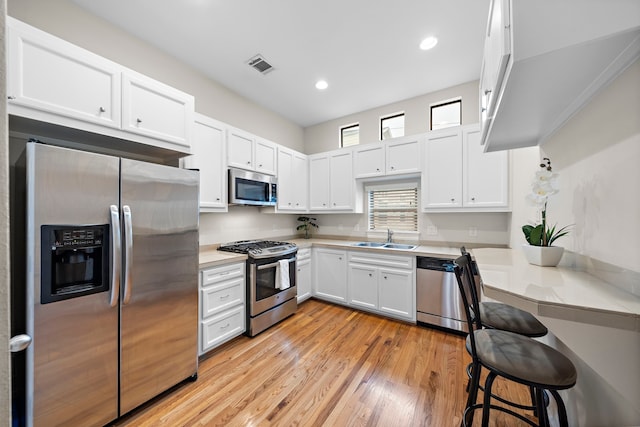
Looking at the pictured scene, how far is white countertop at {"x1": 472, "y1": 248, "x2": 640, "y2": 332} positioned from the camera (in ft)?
2.63

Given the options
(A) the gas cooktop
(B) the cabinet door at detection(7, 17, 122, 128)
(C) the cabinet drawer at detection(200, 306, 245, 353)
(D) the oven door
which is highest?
(B) the cabinet door at detection(7, 17, 122, 128)

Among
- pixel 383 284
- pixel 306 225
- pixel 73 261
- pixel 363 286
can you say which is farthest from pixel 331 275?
pixel 73 261

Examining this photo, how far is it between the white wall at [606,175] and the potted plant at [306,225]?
3.44 metres

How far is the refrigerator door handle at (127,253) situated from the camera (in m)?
1.56

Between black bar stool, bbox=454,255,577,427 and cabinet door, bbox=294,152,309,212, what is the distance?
294cm

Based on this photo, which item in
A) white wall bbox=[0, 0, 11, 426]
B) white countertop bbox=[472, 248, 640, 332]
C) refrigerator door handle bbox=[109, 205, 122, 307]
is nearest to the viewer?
white wall bbox=[0, 0, 11, 426]

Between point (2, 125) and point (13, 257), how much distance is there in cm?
A: 167

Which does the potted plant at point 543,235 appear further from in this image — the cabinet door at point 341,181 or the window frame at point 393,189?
the cabinet door at point 341,181

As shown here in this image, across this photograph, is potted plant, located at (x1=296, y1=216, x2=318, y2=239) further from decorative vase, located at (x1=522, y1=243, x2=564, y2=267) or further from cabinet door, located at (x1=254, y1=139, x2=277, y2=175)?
decorative vase, located at (x1=522, y1=243, x2=564, y2=267)

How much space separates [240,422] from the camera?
160 cm

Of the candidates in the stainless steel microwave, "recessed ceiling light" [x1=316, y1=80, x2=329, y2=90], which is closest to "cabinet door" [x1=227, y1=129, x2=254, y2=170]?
the stainless steel microwave

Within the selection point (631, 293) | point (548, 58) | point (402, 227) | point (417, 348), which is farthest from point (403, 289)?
point (548, 58)

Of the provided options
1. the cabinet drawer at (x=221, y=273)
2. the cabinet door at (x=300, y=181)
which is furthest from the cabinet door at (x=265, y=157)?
the cabinet drawer at (x=221, y=273)

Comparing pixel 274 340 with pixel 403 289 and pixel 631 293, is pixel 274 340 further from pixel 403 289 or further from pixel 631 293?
pixel 631 293
